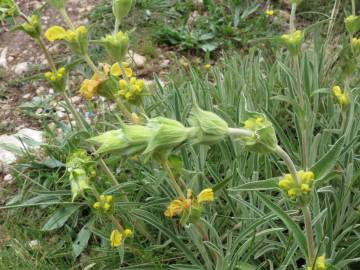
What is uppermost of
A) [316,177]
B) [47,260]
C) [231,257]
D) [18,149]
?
Answer: [316,177]

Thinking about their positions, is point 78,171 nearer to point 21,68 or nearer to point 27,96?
point 27,96

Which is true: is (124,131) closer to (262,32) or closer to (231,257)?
(231,257)

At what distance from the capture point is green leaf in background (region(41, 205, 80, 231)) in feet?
6.70

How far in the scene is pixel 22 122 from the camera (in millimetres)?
2734

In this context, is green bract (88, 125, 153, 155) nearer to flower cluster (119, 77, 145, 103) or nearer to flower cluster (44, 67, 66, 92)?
flower cluster (119, 77, 145, 103)

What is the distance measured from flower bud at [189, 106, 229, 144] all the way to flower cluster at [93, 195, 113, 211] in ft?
2.11

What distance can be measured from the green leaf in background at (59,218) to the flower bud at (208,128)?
1.16 m

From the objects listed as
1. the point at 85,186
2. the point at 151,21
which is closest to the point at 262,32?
the point at 151,21

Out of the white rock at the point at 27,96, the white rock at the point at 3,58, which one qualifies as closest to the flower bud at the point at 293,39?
the white rock at the point at 27,96

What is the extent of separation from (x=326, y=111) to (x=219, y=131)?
127 cm

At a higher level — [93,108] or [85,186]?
[85,186]

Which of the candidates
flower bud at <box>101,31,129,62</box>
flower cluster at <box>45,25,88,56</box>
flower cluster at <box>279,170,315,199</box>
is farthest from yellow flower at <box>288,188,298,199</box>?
flower cluster at <box>45,25,88,56</box>

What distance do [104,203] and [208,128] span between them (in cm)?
69

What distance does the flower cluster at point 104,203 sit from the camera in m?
1.61
